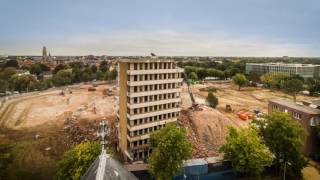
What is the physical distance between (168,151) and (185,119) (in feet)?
96.3

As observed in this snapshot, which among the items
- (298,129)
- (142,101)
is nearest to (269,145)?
(298,129)

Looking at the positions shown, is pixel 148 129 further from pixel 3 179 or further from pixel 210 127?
pixel 3 179

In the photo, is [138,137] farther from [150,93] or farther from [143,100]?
[150,93]

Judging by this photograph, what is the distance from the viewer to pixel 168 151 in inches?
1503

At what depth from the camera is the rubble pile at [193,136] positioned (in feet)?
180

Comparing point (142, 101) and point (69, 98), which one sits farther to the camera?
point (69, 98)

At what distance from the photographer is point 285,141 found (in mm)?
42219

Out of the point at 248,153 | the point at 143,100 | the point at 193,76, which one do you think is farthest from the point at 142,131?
the point at 193,76

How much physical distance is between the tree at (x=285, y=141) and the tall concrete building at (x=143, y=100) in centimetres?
2015

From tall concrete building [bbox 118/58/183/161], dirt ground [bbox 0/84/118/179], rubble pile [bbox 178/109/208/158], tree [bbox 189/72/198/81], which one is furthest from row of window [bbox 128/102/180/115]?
tree [bbox 189/72/198/81]

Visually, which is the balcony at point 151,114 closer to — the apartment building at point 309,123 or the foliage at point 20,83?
the apartment building at point 309,123

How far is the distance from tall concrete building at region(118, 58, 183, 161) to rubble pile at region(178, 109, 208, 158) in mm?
6274

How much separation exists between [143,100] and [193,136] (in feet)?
48.3

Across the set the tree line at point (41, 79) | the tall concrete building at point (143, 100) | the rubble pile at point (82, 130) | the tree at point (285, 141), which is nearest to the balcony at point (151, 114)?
the tall concrete building at point (143, 100)
